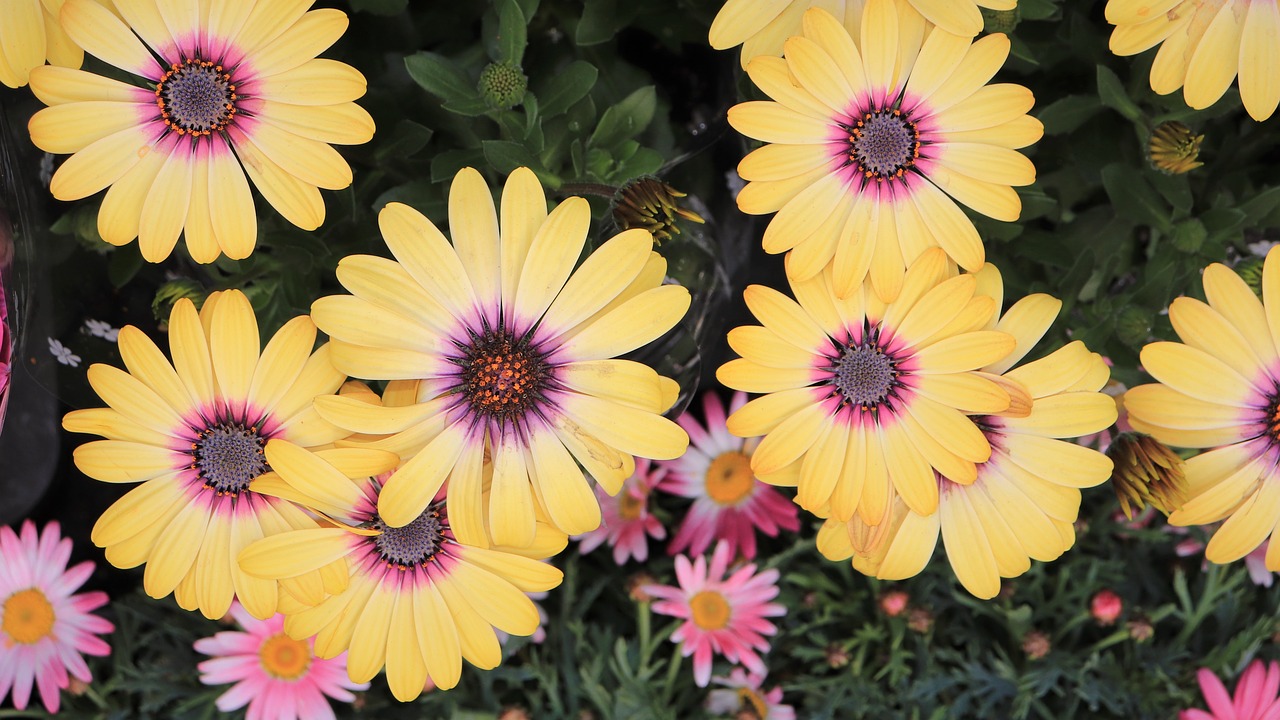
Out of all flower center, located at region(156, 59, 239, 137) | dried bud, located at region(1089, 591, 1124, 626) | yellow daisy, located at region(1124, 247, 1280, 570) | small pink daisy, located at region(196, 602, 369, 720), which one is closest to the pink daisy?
dried bud, located at region(1089, 591, 1124, 626)

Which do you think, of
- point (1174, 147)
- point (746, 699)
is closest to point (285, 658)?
point (746, 699)

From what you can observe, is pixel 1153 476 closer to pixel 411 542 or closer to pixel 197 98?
pixel 411 542

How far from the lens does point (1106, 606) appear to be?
42.0 inches

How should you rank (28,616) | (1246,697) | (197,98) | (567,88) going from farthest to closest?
(28,616) → (1246,697) → (567,88) → (197,98)

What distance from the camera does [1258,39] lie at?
77cm

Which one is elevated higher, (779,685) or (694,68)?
(694,68)

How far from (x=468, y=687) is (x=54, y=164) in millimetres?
720

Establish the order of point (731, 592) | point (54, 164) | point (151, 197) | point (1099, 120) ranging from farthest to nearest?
point (731, 592), point (1099, 120), point (54, 164), point (151, 197)

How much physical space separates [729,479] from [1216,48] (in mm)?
698

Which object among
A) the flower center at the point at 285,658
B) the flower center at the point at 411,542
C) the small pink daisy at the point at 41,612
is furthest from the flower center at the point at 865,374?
the small pink daisy at the point at 41,612

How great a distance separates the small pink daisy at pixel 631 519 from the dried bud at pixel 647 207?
476mm

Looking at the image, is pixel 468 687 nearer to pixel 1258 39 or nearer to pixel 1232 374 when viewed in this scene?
pixel 1232 374

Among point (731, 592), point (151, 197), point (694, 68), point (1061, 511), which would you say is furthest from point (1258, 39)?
point (151, 197)

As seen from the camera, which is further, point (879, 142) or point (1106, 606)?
point (1106, 606)
